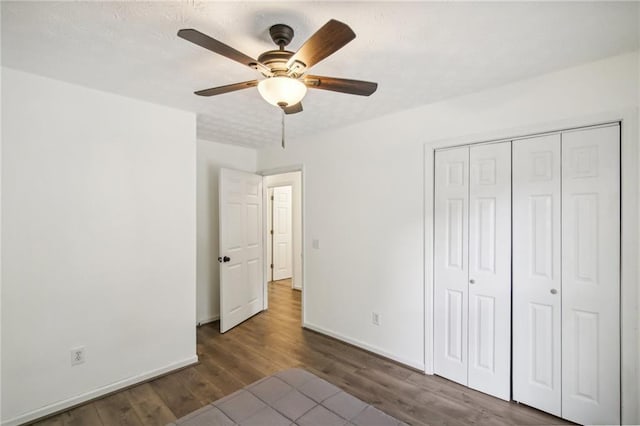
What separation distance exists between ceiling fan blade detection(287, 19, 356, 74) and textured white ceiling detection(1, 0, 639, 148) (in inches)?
9.5

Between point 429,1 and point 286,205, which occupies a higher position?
point 429,1

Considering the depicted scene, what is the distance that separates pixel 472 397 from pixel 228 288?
280 centimetres

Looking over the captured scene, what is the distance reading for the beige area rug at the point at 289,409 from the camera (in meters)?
1.31

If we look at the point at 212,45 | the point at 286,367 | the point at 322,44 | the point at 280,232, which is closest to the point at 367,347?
the point at 286,367

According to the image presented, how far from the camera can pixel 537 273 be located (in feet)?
7.02

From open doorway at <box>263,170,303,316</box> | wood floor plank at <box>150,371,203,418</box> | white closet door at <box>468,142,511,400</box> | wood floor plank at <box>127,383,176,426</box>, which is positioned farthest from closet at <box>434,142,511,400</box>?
open doorway at <box>263,170,303,316</box>

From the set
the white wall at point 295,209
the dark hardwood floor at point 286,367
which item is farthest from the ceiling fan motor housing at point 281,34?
the white wall at point 295,209

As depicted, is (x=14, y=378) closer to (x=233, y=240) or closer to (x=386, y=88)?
(x=233, y=240)

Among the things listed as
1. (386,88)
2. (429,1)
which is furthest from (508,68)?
(429,1)

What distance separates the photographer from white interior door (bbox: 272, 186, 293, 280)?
6062 mm

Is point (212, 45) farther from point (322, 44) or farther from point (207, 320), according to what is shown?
point (207, 320)

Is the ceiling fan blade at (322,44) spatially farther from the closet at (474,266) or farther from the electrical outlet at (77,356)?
the electrical outlet at (77,356)

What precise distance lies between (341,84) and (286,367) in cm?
256

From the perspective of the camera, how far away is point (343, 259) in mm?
3350
